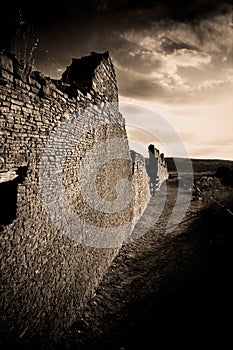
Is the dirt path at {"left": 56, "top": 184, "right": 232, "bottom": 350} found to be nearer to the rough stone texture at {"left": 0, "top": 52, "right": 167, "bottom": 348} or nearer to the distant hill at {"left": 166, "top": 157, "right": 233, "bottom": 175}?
the rough stone texture at {"left": 0, "top": 52, "right": 167, "bottom": 348}

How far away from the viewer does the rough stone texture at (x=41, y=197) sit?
2.80m

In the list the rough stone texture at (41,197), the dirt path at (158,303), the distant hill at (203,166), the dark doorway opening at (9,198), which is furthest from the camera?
the distant hill at (203,166)

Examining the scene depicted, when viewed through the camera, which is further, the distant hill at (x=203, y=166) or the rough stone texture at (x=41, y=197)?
the distant hill at (x=203, y=166)

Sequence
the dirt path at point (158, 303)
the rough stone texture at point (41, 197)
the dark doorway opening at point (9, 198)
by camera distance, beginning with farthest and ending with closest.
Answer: the dirt path at point (158, 303)
the dark doorway opening at point (9, 198)
the rough stone texture at point (41, 197)

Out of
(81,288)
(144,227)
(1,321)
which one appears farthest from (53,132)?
(144,227)

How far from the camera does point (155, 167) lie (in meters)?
19.3

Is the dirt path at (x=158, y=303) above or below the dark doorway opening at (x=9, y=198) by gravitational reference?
below

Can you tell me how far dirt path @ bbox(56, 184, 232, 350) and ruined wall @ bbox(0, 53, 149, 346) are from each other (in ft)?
1.51

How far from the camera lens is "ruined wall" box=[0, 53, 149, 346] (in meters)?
2.82

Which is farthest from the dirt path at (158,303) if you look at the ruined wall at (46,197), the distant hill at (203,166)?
the distant hill at (203,166)

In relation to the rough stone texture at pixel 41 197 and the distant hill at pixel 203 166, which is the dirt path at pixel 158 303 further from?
the distant hill at pixel 203 166

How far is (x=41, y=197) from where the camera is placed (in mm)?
3434

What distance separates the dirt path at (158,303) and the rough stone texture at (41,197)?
0.47 metres

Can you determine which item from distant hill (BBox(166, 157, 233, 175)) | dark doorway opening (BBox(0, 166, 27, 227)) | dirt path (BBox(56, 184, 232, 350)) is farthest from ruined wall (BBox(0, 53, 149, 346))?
distant hill (BBox(166, 157, 233, 175))
